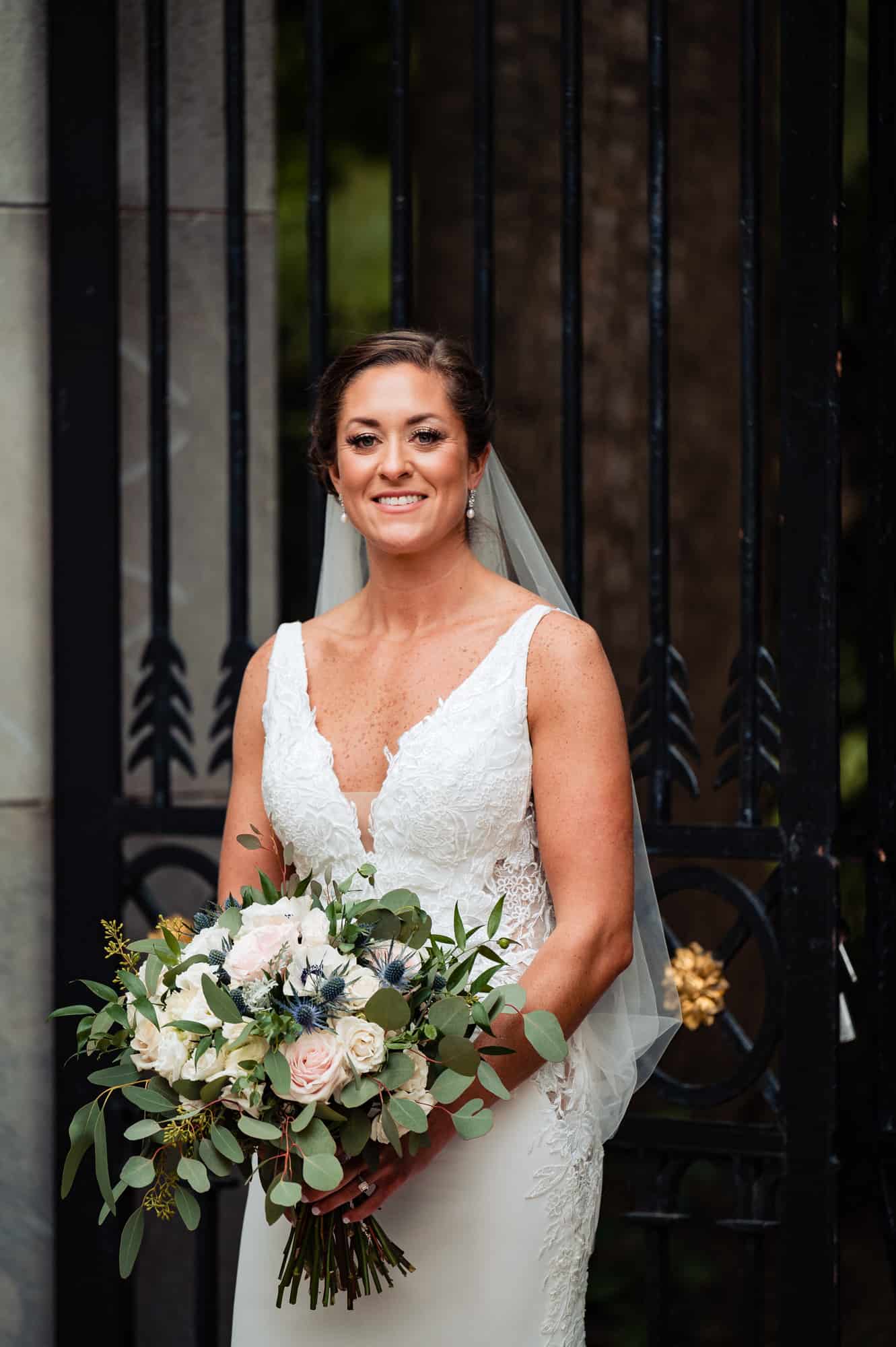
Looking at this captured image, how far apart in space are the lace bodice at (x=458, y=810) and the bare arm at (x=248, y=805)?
0.15m

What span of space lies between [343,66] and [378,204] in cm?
46

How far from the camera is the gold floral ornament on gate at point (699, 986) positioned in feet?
11.3

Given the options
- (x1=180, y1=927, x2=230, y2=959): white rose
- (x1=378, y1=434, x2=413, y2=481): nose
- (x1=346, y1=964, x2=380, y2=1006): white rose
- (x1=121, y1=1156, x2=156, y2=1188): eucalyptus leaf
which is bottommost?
(x1=121, y1=1156, x2=156, y2=1188): eucalyptus leaf

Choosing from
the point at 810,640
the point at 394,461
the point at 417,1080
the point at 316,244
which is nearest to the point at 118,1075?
the point at 417,1080

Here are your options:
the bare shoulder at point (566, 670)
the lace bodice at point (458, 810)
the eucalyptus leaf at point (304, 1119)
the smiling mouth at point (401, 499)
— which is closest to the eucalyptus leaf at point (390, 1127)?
the eucalyptus leaf at point (304, 1119)

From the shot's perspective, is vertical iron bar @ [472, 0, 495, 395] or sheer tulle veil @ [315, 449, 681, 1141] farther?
vertical iron bar @ [472, 0, 495, 395]

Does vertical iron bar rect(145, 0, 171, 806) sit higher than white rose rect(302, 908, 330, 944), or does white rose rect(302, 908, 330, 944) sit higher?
vertical iron bar rect(145, 0, 171, 806)

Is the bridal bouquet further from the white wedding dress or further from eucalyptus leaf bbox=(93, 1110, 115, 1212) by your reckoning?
the white wedding dress

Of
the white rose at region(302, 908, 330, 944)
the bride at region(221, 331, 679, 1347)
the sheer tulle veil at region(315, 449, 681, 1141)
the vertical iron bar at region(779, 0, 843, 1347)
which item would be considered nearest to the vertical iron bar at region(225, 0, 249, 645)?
the sheer tulle veil at region(315, 449, 681, 1141)

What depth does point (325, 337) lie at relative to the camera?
12.3ft

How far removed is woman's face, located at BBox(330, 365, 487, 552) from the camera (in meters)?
2.63

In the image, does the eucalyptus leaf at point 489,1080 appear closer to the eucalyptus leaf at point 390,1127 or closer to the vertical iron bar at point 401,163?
the eucalyptus leaf at point 390,1127

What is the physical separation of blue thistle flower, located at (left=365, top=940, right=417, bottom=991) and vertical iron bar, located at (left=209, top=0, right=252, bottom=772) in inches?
64.0

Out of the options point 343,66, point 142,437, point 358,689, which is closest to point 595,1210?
point 358,689
